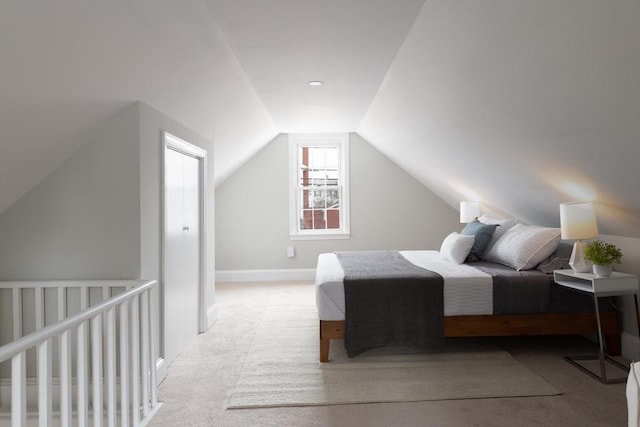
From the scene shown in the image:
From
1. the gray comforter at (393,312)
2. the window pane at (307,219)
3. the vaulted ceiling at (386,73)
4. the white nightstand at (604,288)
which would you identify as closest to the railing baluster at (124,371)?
the vaulted ceiling at (386,73)

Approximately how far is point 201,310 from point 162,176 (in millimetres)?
1440

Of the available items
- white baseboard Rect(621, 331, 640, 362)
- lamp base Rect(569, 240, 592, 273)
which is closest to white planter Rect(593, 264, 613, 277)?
lamp base Rect(569, 240, 592, 273)

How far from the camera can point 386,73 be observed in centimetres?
344

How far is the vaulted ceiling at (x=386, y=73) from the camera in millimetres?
1643

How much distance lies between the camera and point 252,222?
19.9ft

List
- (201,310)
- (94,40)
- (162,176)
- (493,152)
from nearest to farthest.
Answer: (94,40)
(162,176)
(493,152)
(201,310)

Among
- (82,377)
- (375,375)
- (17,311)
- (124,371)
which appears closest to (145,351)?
(124,371)

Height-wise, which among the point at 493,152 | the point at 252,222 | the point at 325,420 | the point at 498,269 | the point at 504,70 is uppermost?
the point at 504,70

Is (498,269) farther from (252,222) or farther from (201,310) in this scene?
(252,222)

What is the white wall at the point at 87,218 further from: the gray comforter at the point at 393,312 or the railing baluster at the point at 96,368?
the gray comforter at the point at 393,312

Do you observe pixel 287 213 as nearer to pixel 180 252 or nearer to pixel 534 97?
pixel 180 252

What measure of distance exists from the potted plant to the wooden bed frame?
482mm

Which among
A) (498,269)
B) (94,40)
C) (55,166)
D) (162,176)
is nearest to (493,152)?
(498,269)

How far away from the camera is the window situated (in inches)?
243
